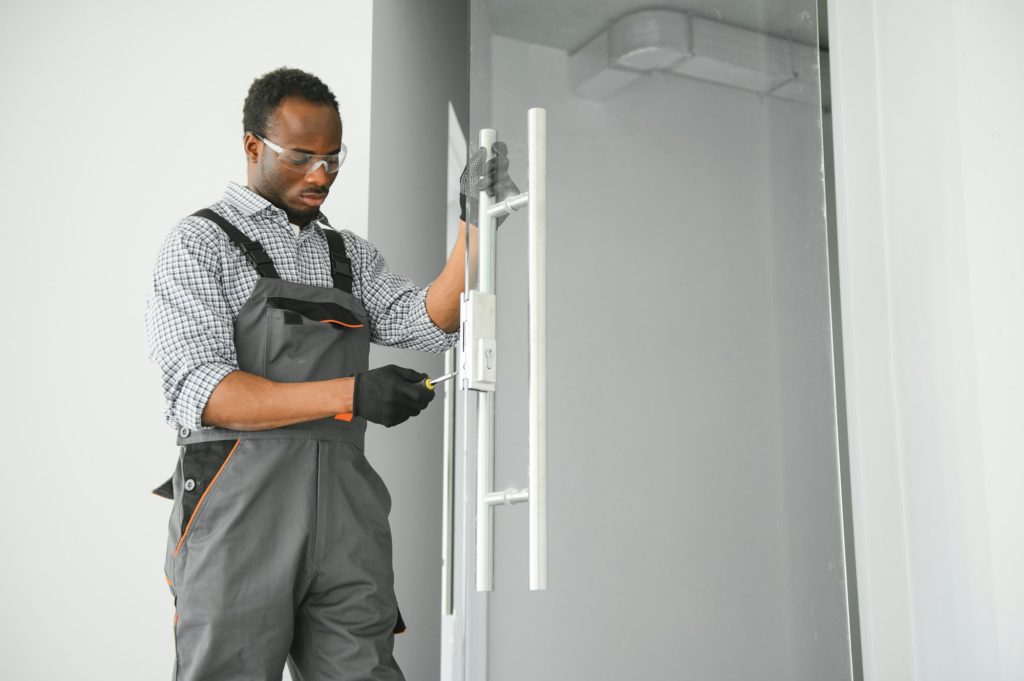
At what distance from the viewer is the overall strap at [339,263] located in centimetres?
187

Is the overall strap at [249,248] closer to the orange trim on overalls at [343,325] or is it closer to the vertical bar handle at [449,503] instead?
the orange trim on overalls at [343,325]

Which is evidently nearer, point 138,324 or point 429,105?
point 138,324

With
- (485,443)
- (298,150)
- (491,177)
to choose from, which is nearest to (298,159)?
(298,150)

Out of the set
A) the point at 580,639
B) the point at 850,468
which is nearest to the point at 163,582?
the point at 580,639

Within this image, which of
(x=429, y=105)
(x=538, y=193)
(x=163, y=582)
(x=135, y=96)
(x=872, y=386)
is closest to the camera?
(x=538, y=193)

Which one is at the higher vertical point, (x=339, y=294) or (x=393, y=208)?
(x=393, y=208)

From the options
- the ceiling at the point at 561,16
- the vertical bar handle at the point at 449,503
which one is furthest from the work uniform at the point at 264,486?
the ceiling at the point at 561,16

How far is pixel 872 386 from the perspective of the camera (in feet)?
6.30

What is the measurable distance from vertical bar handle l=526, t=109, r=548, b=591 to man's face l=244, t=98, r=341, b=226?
20.9 inches

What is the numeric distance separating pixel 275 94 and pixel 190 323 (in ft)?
1.52

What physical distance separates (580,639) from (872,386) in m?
0.71

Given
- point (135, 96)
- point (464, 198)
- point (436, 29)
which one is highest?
point (436, 29)

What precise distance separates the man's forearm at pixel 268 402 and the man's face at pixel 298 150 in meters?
0.36

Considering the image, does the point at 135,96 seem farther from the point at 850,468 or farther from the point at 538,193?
the point at 850,468
